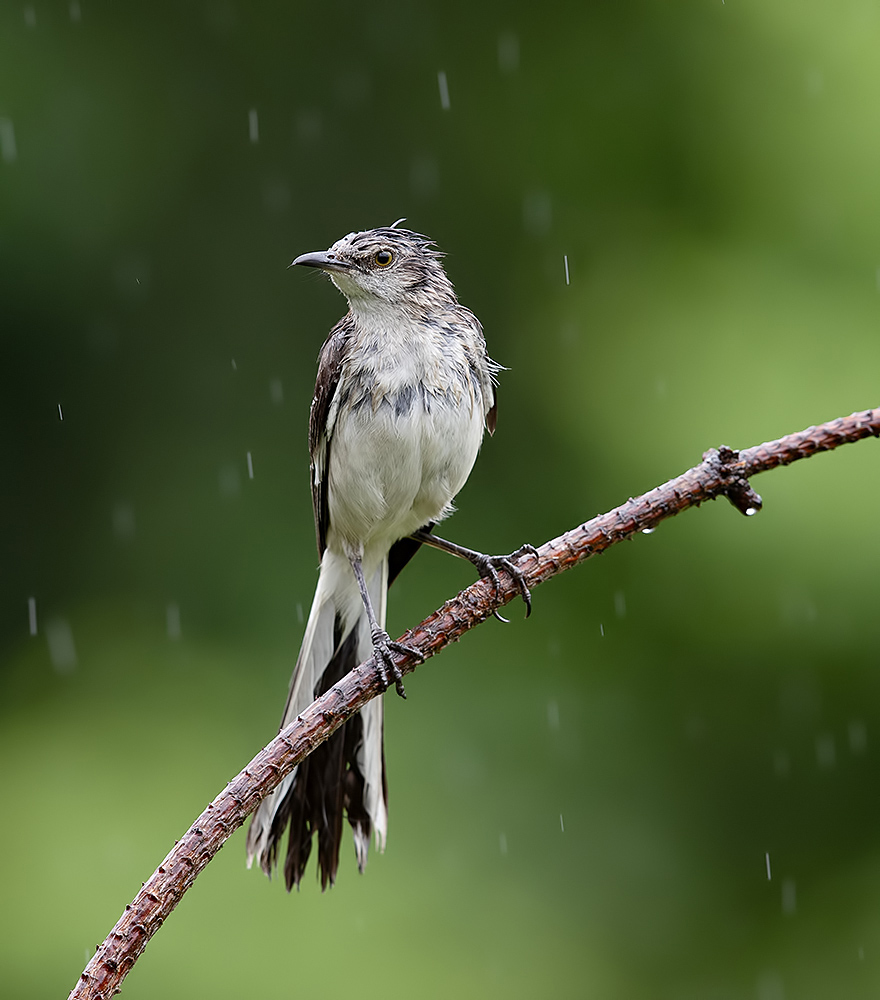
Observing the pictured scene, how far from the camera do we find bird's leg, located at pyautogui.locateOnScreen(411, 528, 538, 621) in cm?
184

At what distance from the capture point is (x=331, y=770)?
2.60 meters

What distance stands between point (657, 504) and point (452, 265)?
391 cm

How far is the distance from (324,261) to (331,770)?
134 centimetres

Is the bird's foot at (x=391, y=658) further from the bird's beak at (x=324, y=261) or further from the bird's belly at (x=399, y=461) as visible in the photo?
the bird's beak at (x=324, y=261)

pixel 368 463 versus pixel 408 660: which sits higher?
pixel 368 463

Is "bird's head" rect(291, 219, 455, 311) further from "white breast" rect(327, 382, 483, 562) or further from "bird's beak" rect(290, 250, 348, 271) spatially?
"white breast" rect(327, 382, 483, 562)

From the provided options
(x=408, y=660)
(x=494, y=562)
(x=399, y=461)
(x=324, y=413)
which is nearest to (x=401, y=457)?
(x=399, y=461)

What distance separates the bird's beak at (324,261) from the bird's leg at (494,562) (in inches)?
31.5

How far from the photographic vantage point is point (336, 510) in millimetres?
2992

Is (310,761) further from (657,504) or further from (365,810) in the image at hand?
(657,504)

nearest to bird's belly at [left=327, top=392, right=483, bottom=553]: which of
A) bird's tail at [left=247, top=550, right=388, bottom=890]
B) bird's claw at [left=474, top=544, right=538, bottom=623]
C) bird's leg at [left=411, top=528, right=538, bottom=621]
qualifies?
bird's leg at [left=411, top=528, right=538, bottom=621]

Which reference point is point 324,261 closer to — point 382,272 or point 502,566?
point 382,272

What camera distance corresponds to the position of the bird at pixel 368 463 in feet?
8.34

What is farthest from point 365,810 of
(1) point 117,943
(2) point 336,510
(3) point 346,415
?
(1) point 117,943
